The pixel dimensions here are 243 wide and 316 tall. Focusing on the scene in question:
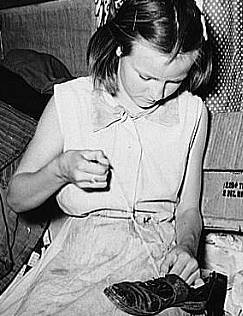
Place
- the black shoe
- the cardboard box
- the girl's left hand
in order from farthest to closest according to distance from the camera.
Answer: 1. the cardboard box
2. the girl's left hand
3. the black shoe

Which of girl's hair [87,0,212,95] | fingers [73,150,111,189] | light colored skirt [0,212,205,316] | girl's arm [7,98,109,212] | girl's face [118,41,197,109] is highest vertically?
girl's hair [87,0,212,95]

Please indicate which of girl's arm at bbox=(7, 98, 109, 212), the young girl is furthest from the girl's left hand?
girl's arm at bbox=(7, 98, 109, 212)

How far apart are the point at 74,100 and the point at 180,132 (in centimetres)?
18

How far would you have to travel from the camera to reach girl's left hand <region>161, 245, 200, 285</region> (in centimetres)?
86

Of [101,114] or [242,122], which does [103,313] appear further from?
[242,122]

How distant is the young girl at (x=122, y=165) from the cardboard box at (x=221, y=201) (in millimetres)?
58

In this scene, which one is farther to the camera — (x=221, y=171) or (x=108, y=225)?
(x=221, y=171)

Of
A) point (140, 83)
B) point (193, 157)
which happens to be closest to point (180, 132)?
point (193, 157)

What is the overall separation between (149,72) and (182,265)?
0.90 feet

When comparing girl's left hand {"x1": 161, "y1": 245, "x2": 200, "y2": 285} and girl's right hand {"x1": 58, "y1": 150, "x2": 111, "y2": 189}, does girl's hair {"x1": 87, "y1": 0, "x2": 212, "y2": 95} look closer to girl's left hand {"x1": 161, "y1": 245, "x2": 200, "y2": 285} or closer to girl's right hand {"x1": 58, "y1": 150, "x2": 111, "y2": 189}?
girl's right hand {"x1": 58, "y1": 150, "x2": 111, "y2": 189}

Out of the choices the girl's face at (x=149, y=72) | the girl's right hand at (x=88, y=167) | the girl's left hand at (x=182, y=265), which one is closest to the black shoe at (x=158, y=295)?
the girl's left hand at (x=182, y=265)

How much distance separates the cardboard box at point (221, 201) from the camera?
41.1 inches

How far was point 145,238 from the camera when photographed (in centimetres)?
95

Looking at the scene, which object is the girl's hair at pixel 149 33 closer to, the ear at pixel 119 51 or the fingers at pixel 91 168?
the ear at pixel 119 51
